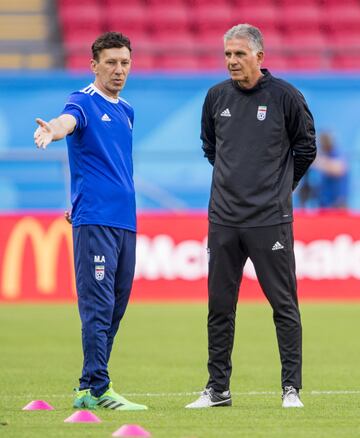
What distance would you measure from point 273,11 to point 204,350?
13.8 metres

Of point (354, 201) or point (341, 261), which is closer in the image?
point (341, 261)

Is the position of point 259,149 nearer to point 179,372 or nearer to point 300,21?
point 179,372

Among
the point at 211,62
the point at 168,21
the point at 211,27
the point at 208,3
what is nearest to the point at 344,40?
the point at 211,27

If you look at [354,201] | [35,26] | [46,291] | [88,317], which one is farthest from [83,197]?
[35,26]

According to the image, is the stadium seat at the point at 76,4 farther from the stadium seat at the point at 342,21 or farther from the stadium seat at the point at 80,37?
the stadium seat at the point at 342,21

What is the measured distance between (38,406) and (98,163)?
1.54m

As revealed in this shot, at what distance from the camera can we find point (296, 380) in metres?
7.49

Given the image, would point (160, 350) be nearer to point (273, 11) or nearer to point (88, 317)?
point (88, 317)

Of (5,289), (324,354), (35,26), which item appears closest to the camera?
(324,354)

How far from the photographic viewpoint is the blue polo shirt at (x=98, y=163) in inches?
292

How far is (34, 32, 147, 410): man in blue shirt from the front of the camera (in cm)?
738

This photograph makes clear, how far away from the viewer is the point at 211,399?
768cm

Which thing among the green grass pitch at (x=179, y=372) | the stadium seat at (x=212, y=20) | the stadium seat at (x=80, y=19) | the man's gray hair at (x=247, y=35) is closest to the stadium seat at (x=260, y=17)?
the stadium seat at (x=212, y=20)

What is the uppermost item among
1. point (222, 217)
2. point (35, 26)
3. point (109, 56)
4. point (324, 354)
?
point (35, 26)
